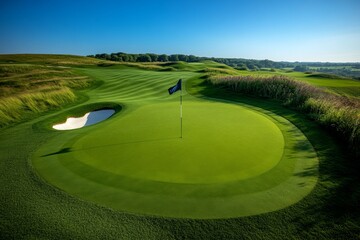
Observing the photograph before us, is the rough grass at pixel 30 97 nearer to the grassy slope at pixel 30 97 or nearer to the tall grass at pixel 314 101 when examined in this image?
the grassy slope at pixel 30 97

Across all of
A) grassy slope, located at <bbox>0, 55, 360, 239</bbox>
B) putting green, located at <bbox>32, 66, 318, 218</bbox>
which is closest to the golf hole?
putting green, located at <bbox>32, 66, 318, 218</bbox>

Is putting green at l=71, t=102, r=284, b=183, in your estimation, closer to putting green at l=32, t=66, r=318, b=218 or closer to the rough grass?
putting green at l=32, t=66, r=318, b=218

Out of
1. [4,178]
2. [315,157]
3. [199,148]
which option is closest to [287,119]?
[315,157]

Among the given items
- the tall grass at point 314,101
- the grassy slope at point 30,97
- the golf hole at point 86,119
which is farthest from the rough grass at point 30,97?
the tall grass at point 314,101

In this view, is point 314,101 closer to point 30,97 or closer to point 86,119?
point 86,119

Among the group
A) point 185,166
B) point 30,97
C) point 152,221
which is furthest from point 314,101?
point 30,97

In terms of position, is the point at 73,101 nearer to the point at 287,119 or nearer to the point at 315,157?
the point at 287,119
